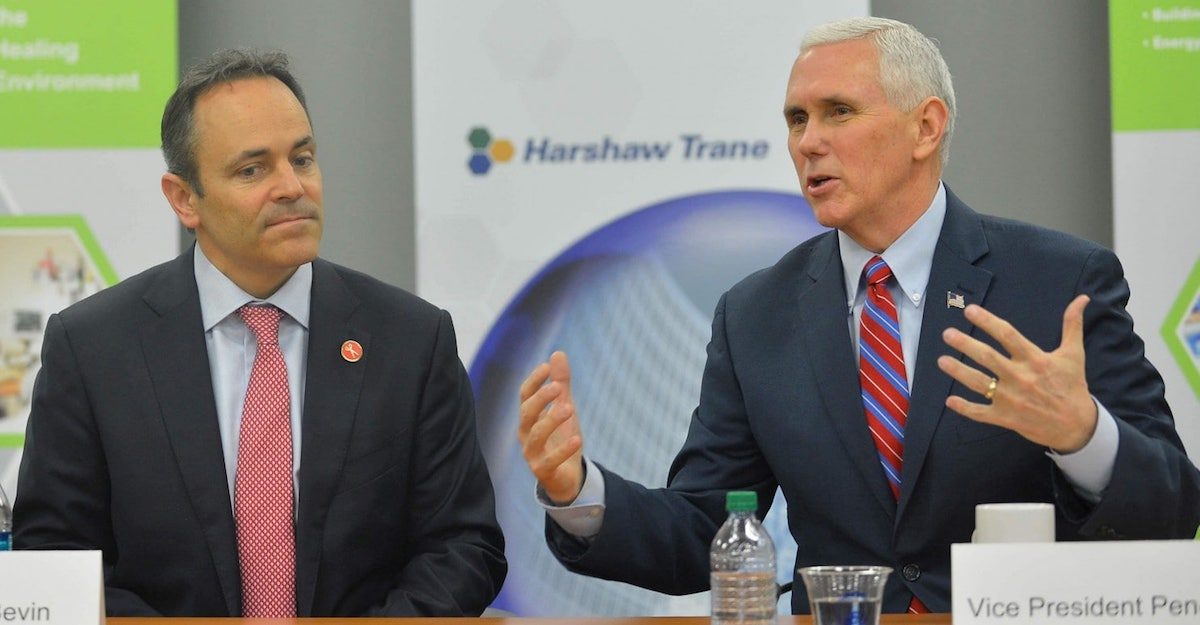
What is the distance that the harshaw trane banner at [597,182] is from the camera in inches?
164

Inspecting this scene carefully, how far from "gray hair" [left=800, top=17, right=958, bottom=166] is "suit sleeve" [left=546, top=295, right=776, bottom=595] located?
58cm

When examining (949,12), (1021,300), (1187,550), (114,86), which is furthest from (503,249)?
(1187,550)

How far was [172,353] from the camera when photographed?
2.90 meters

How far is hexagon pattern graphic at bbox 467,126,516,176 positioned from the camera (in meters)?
4.18

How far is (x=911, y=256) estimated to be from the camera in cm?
282

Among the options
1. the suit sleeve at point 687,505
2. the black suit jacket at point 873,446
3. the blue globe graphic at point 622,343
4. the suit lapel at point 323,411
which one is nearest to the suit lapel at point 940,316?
the black suit jacket at point 873,446

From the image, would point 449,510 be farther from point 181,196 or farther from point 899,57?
point 899,57

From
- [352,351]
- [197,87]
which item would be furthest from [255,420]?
[197,87]

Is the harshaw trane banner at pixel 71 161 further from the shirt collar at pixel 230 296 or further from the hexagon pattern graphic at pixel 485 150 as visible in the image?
the shirt collar at pixel 230 296

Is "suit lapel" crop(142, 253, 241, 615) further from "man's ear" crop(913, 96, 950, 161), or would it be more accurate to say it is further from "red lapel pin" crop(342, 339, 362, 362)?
"man's ear" crop(913, 96, 950, 161)

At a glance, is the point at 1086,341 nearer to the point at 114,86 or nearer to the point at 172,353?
the point at 172,353

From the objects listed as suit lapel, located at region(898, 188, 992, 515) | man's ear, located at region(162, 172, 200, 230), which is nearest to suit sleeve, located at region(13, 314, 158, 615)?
man's ear, located at region(162, 172, 200, 230)

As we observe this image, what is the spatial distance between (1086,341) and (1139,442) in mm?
364

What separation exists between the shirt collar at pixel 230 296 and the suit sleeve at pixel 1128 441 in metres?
1.56
